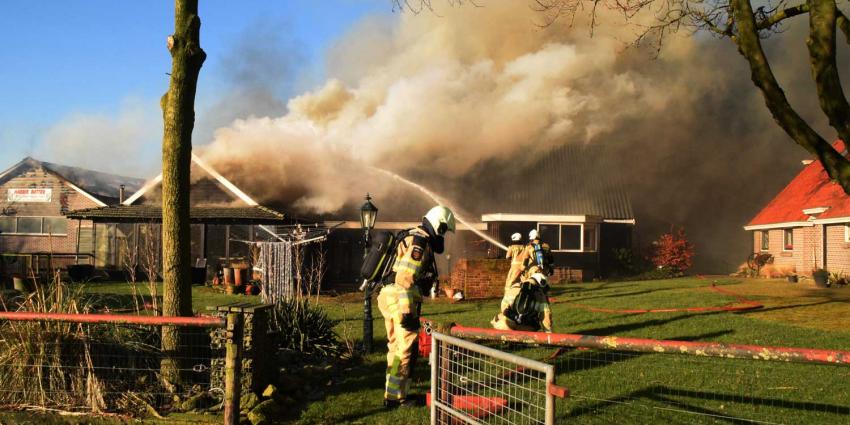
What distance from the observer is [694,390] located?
261 inches

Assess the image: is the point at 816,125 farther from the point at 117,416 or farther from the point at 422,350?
the point at 117,416

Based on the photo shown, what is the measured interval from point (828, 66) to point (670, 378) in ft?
11.5

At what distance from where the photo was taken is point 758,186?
37.8 m

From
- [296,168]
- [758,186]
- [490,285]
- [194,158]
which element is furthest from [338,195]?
[758,186]

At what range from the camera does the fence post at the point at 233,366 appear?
17.1 feet

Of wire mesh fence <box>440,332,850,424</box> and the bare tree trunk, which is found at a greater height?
the bare tree trunk

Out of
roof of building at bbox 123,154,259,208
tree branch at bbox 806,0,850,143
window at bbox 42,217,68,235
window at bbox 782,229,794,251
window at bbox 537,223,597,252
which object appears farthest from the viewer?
window at bbox 42,217,68,235

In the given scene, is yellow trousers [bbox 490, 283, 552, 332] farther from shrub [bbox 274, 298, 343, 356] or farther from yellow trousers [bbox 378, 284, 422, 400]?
yellow trousers [bbox 378, 284, 422, 400]

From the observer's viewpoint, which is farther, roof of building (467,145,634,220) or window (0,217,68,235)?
window (0,217,68,235)

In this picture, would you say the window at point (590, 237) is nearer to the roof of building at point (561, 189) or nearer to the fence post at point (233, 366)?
the roof of building at point (561, 189)

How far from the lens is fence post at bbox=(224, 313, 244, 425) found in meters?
5.22

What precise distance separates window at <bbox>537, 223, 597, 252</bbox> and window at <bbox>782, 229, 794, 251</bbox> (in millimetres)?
7061

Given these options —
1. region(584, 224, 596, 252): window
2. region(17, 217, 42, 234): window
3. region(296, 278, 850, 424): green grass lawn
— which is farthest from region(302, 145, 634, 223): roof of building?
region(17, 217, 42, 234): window

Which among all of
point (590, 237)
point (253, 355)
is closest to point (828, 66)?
point (253, 355)
